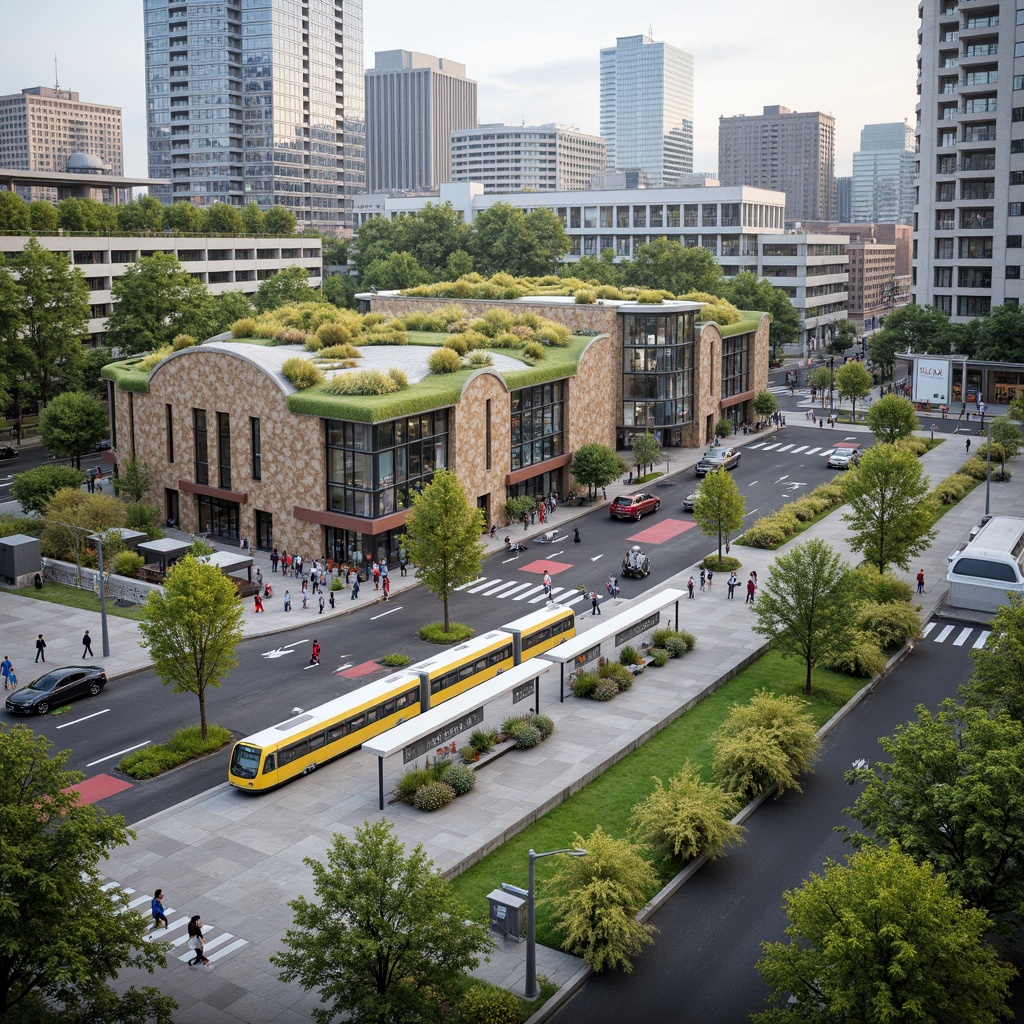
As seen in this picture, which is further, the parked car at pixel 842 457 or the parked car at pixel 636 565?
the parked car at pixel 842 457

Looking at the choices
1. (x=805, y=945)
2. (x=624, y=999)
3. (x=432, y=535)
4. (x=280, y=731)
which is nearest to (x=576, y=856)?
(x=624, y=999)

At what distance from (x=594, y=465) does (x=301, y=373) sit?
75.3 feet

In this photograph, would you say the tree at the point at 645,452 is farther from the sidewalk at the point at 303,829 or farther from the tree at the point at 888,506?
the sidewalk at the point at 303,829

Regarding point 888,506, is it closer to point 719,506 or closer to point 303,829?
point 719,506

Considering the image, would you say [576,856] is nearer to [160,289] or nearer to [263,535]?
[263,535]

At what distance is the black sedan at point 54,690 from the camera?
44156 mm

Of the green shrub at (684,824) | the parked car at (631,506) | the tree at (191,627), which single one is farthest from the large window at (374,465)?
the green shrub at (684,824)

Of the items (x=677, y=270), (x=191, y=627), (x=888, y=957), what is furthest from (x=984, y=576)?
(x=677, y=270)

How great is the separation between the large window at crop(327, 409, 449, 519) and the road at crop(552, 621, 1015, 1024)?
29314 millimetres

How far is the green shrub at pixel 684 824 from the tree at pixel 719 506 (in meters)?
30.7

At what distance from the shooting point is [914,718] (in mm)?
44031

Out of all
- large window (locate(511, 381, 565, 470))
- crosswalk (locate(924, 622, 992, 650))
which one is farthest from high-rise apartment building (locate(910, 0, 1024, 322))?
crosswalk (locate(924, 622, 992, 650))

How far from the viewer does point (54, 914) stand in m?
21.8

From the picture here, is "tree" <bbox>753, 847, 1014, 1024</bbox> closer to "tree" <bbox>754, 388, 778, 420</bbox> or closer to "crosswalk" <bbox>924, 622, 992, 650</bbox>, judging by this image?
"crosswalk" <bbox>924, 622, 992, 650</bbox>
